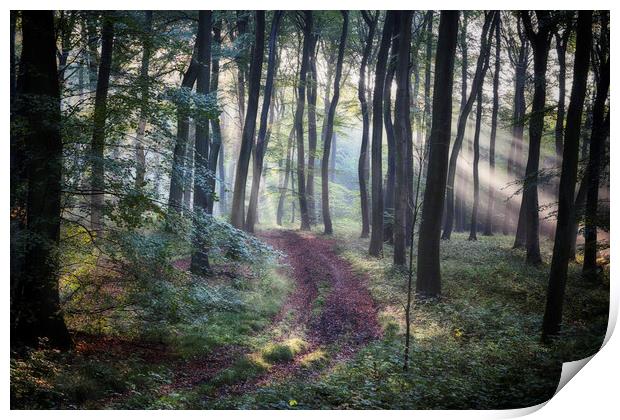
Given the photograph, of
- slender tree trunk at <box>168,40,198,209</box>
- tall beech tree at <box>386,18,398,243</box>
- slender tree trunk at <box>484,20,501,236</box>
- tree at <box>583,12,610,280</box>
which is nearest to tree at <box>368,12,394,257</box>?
tall beech tree at <box>386,18,398,243</box>

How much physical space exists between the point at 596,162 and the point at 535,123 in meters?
1.53

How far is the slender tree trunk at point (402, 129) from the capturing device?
886 cm

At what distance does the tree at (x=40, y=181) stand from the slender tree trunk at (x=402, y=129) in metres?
5.93

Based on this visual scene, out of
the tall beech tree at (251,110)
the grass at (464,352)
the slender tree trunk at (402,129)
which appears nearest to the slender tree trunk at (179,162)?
the tall beech tree at (251,110)

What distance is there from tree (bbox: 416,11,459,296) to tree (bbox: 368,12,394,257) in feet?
9.21

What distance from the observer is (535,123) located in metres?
7.62

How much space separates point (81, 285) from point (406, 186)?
6834mm

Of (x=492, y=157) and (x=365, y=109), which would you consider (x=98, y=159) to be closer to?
(x=365, y=109)

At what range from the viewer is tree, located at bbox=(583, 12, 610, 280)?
6.04 meters

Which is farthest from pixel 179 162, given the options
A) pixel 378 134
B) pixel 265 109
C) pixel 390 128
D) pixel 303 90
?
pixel 303 90

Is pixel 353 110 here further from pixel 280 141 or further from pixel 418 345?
pixel 418 345

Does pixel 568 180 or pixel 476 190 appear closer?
pixel 568 180

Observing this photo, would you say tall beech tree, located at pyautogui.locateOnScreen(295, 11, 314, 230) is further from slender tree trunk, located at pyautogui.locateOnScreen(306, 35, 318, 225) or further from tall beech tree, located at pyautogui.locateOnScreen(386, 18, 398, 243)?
tall beech tree, located at pyautogui.locateOnScreen(386, 18, 398, 243)
